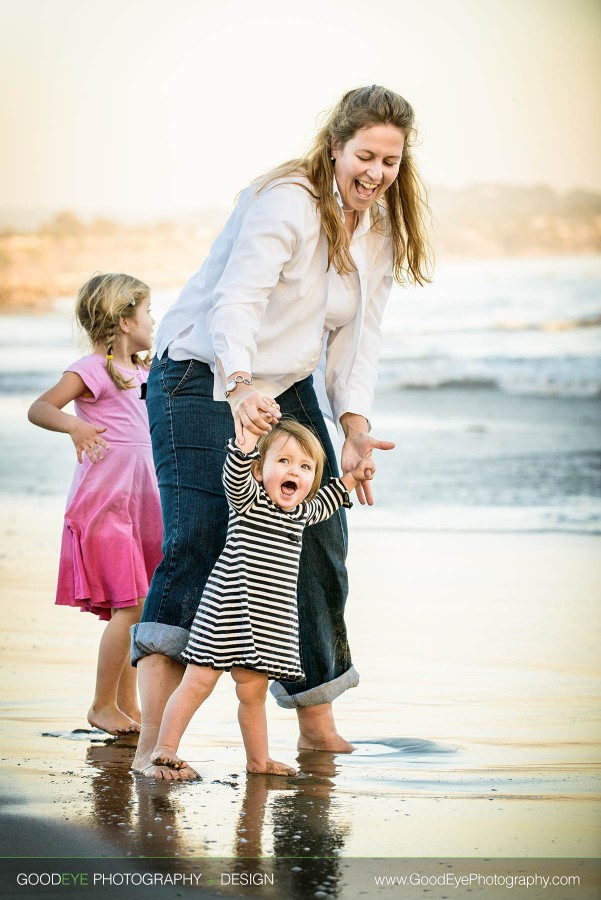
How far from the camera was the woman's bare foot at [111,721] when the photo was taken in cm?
319

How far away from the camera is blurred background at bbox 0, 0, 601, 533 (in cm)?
1630

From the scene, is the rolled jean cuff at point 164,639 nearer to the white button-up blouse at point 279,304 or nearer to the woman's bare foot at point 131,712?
the white button-up blouse at point 279,304

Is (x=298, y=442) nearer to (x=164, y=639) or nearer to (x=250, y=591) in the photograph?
(x=250, y=591)

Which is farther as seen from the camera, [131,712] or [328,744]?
[131,712]

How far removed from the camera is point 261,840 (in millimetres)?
2133

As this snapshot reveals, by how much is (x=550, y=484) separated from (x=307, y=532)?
6.98 metres

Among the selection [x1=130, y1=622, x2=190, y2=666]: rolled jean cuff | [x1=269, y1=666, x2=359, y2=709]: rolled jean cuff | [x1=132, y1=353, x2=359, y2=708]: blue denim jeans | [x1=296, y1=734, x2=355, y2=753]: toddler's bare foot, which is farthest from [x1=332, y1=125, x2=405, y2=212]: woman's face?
[x1=296, y1=734, x2=355, y2=753]: toddler's bare foot

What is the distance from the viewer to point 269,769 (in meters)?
2.71

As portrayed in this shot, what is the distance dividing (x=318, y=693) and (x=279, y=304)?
0.95 m

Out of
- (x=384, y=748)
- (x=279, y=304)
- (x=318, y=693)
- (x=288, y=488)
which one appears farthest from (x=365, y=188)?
(x=384, y=748)

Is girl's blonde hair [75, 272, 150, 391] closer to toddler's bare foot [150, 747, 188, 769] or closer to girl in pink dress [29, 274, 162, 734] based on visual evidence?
girl in pink dress [29, 274, 162, 734]

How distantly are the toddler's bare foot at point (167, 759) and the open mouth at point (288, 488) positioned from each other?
1.98 feet

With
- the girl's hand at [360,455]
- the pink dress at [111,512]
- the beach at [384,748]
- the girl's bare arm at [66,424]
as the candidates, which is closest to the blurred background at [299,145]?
the beach at [384,748]

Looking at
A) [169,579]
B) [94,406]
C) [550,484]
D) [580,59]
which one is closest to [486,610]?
[94,406]
